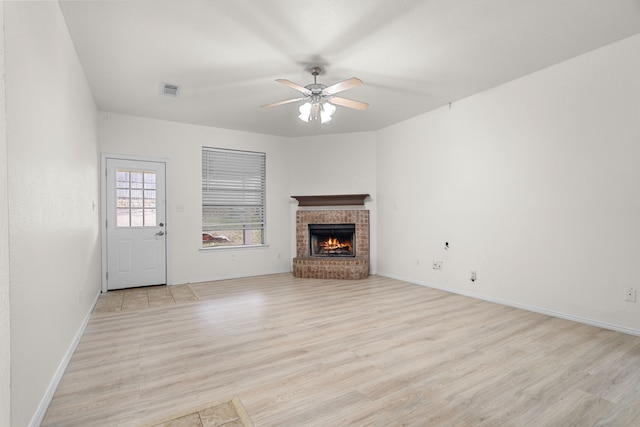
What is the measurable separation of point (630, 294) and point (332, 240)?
4238mm

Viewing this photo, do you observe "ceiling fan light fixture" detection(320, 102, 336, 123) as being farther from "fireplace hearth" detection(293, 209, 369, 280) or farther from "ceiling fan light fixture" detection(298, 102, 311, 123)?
"fireplace hearth" detection(293, 209, 369, 280)

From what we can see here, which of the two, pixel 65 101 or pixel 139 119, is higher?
pixel 139 119

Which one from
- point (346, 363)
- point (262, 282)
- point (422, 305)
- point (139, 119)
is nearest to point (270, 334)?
point (346, 363)

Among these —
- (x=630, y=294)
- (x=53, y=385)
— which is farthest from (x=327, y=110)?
(x=630, y=294)

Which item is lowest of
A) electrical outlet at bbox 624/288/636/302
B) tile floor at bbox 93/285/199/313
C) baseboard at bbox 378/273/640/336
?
tile floor at bbox 93/285/199/313

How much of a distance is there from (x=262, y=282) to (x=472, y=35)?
14.5 ft

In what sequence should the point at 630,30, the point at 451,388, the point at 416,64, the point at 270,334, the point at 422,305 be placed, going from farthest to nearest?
the point at 422,305
the point at 416,64
the point at 270,334
the point at 630,30
the point at 451,388

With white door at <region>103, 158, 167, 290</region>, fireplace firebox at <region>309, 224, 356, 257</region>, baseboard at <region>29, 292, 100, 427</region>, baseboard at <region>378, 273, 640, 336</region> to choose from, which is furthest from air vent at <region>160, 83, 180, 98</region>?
baseboard at <region>378, 273, 640, 336</region>

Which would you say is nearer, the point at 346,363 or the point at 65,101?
the point at 346,363

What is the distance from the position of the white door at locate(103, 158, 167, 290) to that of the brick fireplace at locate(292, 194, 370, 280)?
233 cm

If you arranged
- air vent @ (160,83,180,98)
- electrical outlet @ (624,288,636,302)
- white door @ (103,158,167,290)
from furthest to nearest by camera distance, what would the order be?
white door @ (103,158,167,290) < air vent @ (160,83,180,98) < electrical outlet @ (624,288,636,302)

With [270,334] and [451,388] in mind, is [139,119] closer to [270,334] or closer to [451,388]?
[270,334]

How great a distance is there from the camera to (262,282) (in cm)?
552

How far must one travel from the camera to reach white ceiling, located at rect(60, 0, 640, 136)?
255 centimetres
